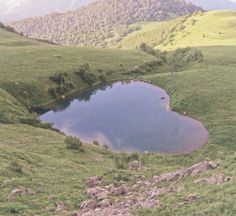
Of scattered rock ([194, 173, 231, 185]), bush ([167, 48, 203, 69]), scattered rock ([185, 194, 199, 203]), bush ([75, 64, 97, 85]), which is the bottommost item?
bush ([167, 48, 203, 69])

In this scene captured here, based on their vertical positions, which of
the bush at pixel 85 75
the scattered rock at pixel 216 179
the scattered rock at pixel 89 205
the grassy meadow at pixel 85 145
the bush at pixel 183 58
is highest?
the scattered rock at pixel 216 179

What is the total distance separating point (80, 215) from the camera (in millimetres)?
21516

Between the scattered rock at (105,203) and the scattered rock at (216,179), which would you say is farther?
the scattered rock at (105,203)

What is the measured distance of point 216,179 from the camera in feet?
74.5

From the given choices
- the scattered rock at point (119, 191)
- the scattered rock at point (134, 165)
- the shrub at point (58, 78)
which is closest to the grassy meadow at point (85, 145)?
the scattered rock at point (134, 165)

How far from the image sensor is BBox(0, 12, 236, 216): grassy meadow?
22.3m

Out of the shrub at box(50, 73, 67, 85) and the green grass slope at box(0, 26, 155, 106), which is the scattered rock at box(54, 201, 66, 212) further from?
the shrub at box(50, 73, 67, 85)

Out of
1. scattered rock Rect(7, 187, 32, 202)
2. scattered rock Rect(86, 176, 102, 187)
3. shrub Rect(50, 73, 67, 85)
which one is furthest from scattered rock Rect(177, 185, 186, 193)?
shrub Rect(50, 73, 67, 85)

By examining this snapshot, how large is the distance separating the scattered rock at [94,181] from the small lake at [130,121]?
18.8 metres

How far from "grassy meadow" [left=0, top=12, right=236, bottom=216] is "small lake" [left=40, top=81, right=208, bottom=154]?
2201 millimetres

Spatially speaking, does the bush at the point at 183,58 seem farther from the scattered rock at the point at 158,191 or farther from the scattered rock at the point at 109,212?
the scattered rock at the point at 109,212

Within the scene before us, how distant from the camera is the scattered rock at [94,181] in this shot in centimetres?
2782

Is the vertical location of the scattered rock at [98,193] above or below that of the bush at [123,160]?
above

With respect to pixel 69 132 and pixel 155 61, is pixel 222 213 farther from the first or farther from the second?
pixel 155 61
